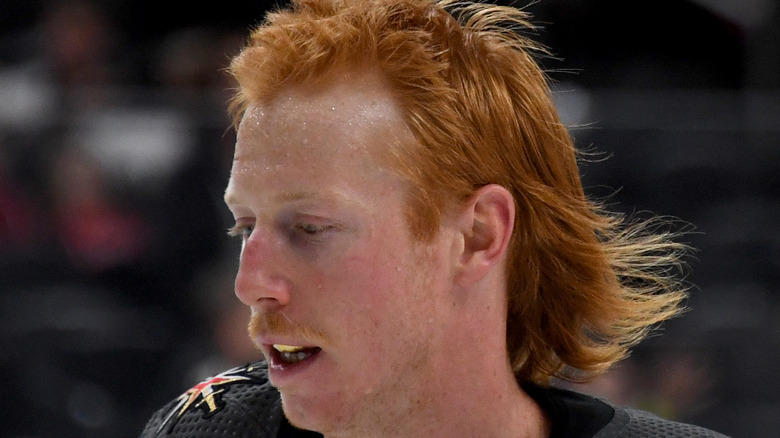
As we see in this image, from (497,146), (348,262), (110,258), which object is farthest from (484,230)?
(110,258)

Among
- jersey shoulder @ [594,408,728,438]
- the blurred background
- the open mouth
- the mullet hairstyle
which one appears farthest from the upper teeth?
the blurred background

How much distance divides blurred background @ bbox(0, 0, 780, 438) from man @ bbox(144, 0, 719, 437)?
3.22 m

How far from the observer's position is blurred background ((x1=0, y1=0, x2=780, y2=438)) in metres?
5.60

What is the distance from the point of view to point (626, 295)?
2631 millimetres

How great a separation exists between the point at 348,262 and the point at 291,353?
0.24m

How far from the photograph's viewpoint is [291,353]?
2.19 meters

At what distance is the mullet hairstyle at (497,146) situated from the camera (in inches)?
87.0

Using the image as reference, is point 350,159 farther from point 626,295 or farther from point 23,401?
point 23,401

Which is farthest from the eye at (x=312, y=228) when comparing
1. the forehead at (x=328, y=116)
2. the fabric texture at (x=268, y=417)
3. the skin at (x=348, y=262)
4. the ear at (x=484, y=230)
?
the fabric texture at (x=268, y=417)

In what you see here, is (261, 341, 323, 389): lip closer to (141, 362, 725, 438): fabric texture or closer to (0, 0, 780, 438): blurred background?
(141, 362, 725, 438): fabric texture

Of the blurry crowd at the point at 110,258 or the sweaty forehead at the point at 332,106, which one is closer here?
the sweaty forehead at the point at 332,106

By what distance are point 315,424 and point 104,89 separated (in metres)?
4.14

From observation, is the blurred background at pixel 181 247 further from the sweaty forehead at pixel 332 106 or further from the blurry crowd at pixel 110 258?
the sweaty forehead at pixel 332 106

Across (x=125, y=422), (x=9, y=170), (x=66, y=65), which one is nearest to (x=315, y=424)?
(x=125, y=422)
